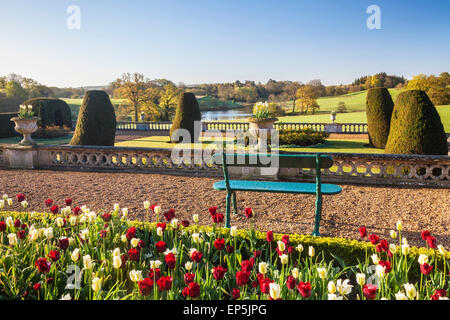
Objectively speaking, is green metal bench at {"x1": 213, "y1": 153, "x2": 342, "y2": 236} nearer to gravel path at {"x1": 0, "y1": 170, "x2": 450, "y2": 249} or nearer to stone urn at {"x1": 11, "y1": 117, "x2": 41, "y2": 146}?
gravel path at {"x1": 0, "y1": 170, "x2": 450, "y2": 249}

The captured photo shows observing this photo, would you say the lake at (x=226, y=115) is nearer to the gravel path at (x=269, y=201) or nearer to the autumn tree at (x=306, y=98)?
the autumn tree at (x=306, y=98)

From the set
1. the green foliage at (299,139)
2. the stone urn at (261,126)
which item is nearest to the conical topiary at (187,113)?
the green foliage at (299,139)

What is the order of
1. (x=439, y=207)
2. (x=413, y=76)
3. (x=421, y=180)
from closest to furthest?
(x=439, y=207) → (x=421, y=180) → (x=413, y=76)

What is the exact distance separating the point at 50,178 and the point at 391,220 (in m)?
8.36

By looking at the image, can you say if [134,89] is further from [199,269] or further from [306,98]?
[199,269]

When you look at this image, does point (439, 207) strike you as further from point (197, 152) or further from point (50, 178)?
point (50, 178)

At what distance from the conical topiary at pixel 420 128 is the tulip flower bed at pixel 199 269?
6898 mm

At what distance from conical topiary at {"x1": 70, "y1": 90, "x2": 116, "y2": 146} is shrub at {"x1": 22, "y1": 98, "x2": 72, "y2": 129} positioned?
46.5 ft

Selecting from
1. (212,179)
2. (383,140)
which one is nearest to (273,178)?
(212,179)

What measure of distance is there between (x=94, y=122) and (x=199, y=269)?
13767 millimetres

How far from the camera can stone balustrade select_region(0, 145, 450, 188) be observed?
28.4 feet

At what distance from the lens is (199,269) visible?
354 centimetres

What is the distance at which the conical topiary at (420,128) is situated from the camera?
9.65m
